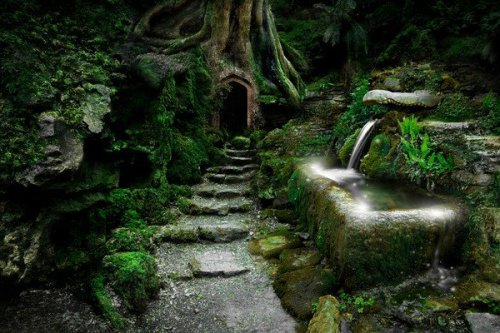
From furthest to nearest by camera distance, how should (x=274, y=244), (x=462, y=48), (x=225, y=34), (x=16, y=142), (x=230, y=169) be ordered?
(x=462, y=48) < (x=225, y=34) < (x=230, y=169) < (x=274, y=244) < (x=16, y=142)

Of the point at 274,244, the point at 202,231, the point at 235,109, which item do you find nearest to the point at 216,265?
the point at 202,231

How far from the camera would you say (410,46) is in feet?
46.1

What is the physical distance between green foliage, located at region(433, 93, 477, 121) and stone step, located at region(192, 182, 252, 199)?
15.9 ft

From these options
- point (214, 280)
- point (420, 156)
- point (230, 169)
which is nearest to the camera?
point (214, 280)

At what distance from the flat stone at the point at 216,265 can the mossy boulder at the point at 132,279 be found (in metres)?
0.77

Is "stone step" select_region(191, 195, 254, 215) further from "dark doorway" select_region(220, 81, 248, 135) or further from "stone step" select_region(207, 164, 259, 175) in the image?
"dark doorway" select_region(220, 81, 248, 135)

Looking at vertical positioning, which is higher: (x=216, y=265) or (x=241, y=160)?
(x=241, y=160)

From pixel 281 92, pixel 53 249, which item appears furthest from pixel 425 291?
pixel 281 92

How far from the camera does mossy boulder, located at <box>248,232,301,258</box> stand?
5.75 m

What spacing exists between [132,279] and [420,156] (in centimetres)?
513

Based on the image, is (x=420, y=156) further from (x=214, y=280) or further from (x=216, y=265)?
(x=214, y=280)

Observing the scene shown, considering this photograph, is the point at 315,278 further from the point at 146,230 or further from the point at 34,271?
the point at 34,271

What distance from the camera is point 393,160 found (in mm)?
6402

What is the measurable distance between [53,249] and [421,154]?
6119 millimetres
